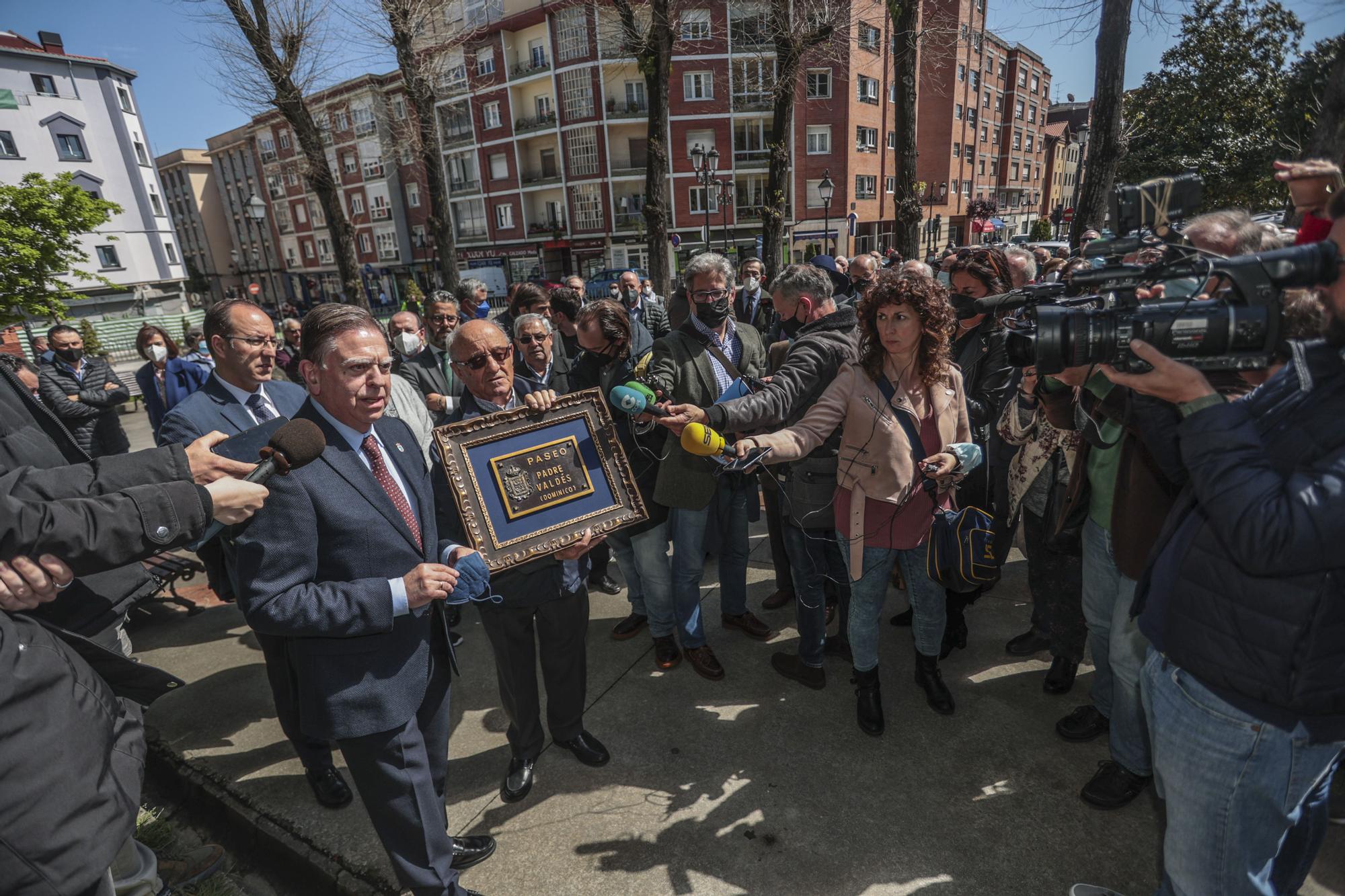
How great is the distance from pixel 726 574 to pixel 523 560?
1915 millimetres

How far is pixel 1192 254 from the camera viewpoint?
5.37 ft

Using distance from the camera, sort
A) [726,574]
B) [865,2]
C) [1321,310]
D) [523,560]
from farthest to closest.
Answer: [865,2]
[726,574]
[523,560]
[1321,310]

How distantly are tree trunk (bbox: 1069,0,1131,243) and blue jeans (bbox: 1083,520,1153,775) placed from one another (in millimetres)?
6635

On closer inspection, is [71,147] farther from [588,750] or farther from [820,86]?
[588,750]

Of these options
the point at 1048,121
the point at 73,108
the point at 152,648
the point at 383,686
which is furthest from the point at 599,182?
the point at 1048,121

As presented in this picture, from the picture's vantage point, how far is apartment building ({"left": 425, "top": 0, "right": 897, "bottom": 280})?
30.3 meters

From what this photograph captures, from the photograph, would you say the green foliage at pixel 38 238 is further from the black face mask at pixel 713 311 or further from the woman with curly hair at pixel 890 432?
the woman with curly hair at pixel 890 432

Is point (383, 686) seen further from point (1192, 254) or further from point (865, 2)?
point (865, 2)

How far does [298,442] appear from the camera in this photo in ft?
6.25

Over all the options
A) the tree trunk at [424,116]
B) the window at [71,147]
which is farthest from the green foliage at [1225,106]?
the window at [71,147]

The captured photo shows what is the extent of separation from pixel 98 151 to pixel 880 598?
50.4m

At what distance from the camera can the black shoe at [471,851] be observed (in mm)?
2668

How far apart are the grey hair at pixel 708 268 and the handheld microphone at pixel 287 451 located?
221 cm

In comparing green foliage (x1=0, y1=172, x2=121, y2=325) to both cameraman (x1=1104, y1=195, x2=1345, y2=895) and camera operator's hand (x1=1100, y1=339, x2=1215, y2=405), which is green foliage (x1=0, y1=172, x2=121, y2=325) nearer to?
camera operator's hand (x1=1100, y1=339, x2=1215, y2=405)
